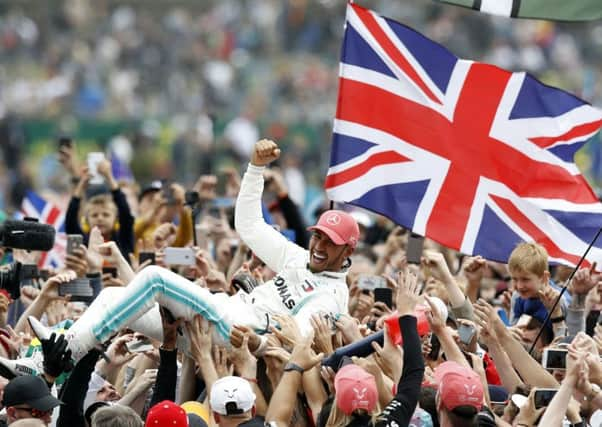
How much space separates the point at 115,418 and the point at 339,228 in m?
2.18

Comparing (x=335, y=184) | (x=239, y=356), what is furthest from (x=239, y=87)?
(x=239, y=356)

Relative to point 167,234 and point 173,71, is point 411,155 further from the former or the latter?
point 173,71

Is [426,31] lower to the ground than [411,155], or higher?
lower

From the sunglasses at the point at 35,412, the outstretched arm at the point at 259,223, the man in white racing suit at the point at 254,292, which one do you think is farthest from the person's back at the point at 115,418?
the outstretched arm at the point at 259,223

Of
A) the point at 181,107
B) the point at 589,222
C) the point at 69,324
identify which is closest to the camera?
the point at 69,324

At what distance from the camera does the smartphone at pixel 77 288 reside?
31.5ft

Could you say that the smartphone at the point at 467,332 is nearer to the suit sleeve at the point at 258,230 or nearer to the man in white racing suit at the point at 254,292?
the man in white racing suit at the point at 254,292

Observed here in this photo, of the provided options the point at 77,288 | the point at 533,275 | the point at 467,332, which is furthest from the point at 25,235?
the point at 533,275

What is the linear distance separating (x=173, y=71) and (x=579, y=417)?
83.0 feet

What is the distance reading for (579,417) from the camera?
802cm

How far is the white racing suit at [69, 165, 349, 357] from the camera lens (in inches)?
334

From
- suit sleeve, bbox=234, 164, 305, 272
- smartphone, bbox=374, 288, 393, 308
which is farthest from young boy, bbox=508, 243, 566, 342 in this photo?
suit sleeve, bbox=234, 164, 305, 272

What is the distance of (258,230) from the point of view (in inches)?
380

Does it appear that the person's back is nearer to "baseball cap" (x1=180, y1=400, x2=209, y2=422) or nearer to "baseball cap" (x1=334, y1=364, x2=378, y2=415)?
"baseball cap" (x1=180, y1=400, x2=209, y2=422)
